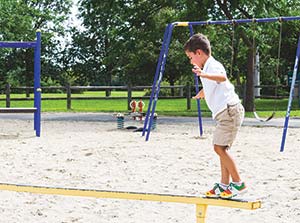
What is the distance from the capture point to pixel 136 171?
7.66 metres

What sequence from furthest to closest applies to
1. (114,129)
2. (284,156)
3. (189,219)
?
1. (114,129)
2. (284,156)
3. (189,219)

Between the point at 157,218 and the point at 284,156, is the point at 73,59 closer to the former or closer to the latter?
the point at 284,156

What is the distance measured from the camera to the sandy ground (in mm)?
5305

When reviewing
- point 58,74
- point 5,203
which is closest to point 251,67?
point 5,203

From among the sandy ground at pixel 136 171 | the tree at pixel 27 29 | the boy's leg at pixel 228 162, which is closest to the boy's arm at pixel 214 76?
the boy's leg at pixel 228 162

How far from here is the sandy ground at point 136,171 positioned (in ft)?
17.4

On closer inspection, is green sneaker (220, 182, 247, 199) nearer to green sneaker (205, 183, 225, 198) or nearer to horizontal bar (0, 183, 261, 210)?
green sneaker (205, 183, 225, 198)

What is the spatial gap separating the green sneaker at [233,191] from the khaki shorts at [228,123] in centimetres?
32

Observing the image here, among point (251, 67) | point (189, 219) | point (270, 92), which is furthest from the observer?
point (270, 92)

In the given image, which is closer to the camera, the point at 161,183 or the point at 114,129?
the point at 161,183

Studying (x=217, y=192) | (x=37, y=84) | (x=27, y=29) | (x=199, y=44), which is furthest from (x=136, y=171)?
(x=27, y=29)

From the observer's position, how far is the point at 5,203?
227 inches

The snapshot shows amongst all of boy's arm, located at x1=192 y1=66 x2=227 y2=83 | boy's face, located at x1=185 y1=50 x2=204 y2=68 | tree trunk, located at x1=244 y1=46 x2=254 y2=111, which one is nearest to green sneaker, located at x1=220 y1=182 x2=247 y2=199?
boy's arm, located at x1=192 y1=66 x2=227 y2=83

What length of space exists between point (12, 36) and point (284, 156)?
37349 millimetres
